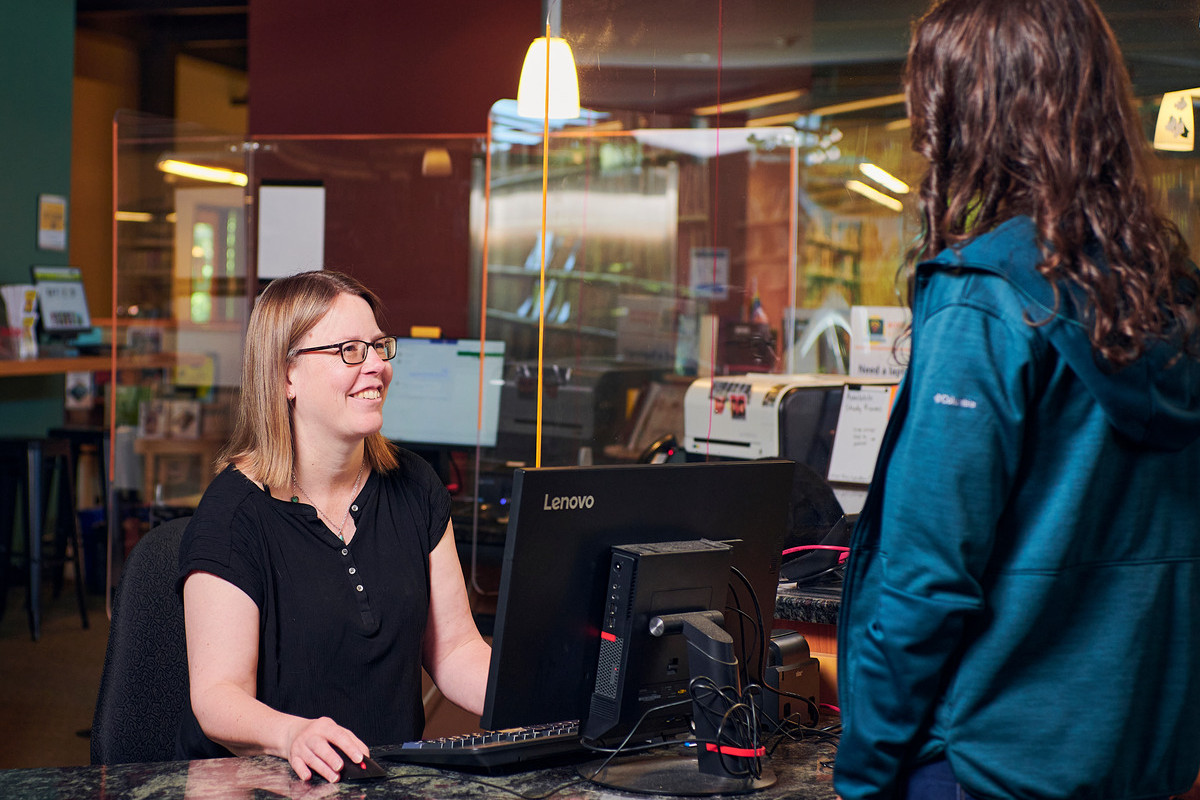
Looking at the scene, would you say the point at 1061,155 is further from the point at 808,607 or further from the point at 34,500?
the point at 34,500

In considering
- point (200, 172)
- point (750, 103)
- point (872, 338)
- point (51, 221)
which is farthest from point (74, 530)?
point (872, 338)

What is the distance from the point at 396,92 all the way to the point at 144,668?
12.4ft

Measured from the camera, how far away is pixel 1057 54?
1.03m

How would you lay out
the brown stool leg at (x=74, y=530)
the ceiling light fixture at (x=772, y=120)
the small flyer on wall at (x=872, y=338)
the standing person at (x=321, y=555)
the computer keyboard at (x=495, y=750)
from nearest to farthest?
the computer keyboard at (x=495, y=750) → the standing person at (x=321, y=555) → the small flyer on wall at (x=872, y=338) → the ceiling light fixture at (x=772, y=120) → the brown stool leg at (x=74, y=530)

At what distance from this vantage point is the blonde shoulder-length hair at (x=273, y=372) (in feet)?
5.83

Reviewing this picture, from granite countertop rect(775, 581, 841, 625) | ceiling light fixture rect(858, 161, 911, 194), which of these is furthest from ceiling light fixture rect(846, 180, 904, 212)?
granite countertop rect(775, 581, 841, 625)

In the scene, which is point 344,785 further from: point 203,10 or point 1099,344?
point 203,10

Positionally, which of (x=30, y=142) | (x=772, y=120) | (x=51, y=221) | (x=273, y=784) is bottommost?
(x=273, y=784)

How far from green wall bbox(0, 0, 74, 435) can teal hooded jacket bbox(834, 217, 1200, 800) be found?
636cm

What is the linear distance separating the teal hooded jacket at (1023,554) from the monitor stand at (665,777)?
30 centimetres

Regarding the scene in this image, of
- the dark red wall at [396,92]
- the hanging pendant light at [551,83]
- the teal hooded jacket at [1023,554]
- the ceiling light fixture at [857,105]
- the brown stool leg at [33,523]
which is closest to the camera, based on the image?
the teal hooded jacket at [1023,554]

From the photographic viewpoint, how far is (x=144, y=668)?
171cm

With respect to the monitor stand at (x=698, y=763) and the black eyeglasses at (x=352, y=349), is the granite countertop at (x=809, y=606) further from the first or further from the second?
the black eyeglasses at (x=352, y=349)

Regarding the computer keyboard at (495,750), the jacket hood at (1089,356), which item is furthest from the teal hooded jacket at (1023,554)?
the computer keyboard at (495,750)
